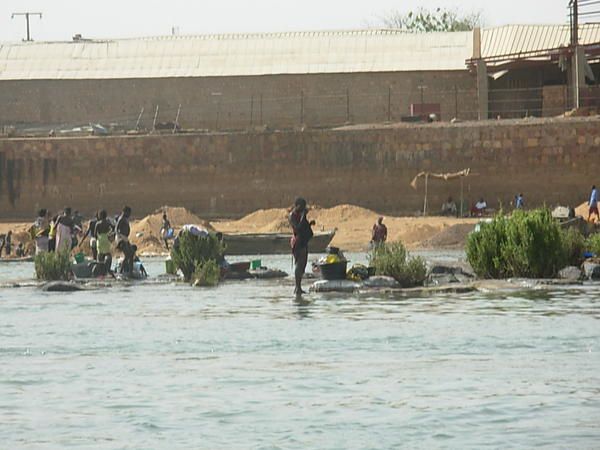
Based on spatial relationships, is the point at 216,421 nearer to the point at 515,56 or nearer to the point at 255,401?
the point at 255,401

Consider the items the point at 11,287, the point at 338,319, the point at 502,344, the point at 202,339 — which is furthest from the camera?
the point at 11,287

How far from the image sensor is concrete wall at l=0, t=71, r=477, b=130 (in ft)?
185

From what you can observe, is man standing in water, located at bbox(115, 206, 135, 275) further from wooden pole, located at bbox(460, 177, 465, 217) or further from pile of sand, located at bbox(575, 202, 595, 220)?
wooden pole, located at bbox(460, 177, 465, 217)

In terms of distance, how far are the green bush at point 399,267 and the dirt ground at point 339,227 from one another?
55.9ft

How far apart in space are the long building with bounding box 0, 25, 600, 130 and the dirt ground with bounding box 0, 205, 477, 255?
19.5 ft

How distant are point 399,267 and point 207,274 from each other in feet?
11.2

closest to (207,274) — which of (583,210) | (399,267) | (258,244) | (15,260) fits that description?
(399,267)

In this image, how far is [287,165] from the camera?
53781mm

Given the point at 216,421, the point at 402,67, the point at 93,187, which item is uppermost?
the point at 402,67

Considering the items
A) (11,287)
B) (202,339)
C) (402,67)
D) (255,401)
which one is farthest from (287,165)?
(255,401)

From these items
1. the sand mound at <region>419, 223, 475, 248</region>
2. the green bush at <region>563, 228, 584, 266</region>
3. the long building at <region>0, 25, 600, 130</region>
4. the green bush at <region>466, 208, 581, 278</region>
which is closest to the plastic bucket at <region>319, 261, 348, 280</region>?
the green bush at <region>466, 208, 581, 278</region>

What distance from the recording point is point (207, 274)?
88.4ft

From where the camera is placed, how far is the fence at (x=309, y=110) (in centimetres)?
5578

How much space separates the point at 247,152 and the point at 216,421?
134 feet
